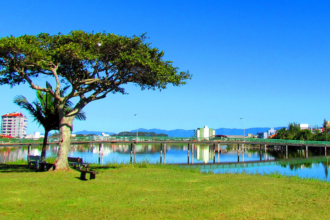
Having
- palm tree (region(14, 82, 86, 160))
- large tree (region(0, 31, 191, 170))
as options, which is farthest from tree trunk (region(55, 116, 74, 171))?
palm tree (region(14, 82, 86, 160))

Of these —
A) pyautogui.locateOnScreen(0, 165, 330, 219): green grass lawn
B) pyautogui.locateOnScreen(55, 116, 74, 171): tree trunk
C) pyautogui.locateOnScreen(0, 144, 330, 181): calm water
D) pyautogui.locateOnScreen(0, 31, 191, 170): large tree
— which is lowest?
pyautogui.locateOnScreen(0, 144, 330, 181): calm water

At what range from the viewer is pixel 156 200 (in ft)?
30.1

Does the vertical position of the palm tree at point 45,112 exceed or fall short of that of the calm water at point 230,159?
it exceeds it

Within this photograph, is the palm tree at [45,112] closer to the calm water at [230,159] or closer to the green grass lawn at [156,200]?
the calm water at [230,159]

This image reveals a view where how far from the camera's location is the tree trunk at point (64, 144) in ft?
52.3

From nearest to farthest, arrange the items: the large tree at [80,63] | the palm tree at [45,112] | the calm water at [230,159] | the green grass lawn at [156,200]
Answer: the green grass lawn at [156,200]
the large tree at [80,63]
the palm tree at [45,112]
the calm water at [230,159]

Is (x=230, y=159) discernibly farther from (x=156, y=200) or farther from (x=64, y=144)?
(x=156, y=200)

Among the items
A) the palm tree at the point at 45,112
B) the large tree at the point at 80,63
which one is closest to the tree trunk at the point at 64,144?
the large tree at the point at 80,63

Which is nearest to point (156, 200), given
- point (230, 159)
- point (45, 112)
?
point (45, 112)

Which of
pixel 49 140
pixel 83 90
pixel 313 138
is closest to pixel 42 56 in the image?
pixel 83 90

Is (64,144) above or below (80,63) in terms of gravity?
below

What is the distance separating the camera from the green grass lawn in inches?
299

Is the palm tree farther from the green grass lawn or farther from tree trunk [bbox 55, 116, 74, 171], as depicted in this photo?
the green grass lawn

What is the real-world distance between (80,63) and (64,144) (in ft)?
15.1
